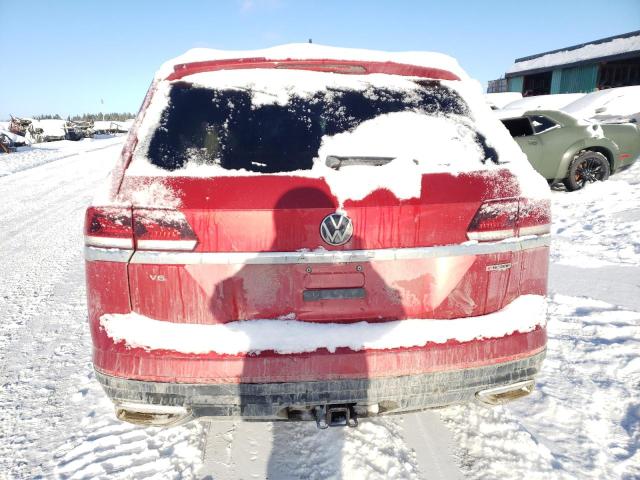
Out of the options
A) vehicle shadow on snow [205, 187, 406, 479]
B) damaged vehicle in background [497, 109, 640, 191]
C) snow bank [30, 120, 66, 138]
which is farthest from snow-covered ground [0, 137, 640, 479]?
snow bank [30, 120, 66, 138]

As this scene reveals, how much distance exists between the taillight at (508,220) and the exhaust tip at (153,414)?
1.36m

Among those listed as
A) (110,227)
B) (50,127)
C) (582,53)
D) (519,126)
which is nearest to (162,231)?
(110,227)

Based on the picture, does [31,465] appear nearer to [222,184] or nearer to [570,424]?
[222,184]

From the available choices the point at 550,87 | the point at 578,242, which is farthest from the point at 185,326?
the point at 550,87

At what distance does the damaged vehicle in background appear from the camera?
788 centimetres

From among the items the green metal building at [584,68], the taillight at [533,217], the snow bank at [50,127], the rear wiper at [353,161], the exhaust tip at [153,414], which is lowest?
the exhaust tip at [153,414]

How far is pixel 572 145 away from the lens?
26.0ft

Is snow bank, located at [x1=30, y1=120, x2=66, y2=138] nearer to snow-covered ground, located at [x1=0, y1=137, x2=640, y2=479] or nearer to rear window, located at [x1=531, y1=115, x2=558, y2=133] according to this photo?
rear window, located at [x1=531, y1=115, x2=558, y2=133]

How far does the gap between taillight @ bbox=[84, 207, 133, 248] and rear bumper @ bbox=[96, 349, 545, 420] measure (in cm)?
53

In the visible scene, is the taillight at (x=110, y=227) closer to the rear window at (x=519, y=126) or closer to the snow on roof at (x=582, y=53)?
the rear window at (x=519, y=126)

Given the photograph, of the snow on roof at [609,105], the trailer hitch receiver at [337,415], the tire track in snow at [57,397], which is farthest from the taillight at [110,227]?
the snow on roof at [609,105]

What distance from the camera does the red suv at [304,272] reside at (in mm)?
1640

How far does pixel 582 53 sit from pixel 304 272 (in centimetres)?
3275

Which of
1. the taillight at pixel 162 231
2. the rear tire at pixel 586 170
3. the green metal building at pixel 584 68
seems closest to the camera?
the taillight at pixel 162 231
